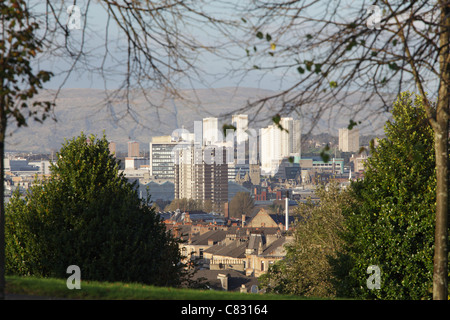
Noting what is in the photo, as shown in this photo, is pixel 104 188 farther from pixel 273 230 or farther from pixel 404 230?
pixel 273 230

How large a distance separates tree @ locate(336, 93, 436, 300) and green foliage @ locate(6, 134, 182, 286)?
16.8 ft

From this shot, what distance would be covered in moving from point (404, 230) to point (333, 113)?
283 inches

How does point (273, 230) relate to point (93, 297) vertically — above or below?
below

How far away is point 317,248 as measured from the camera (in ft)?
80.4

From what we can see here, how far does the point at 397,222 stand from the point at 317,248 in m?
9.68

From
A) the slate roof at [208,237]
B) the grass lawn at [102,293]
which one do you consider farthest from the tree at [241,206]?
the grass lawn at [102,293]

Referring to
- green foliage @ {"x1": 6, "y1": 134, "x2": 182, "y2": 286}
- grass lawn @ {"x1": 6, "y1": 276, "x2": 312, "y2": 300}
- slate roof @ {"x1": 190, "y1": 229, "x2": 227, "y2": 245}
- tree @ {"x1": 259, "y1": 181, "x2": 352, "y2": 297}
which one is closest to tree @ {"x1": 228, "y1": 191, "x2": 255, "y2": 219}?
slate roof @ {"x1": 190, "y1": 229, "x2": 227, "y2": 245}

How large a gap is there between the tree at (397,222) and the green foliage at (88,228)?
16.8 ft

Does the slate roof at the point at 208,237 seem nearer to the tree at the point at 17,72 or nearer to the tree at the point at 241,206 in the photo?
the tree at the point at 241,206

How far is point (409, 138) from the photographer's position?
1555 cm

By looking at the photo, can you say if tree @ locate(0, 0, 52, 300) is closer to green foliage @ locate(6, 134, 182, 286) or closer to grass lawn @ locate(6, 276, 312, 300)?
grass lawn @ locate(6, 276, 312, 300)

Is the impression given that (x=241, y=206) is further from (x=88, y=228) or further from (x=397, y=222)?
(x=88, y=228)

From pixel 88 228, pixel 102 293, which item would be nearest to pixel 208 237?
pixel 88 228
